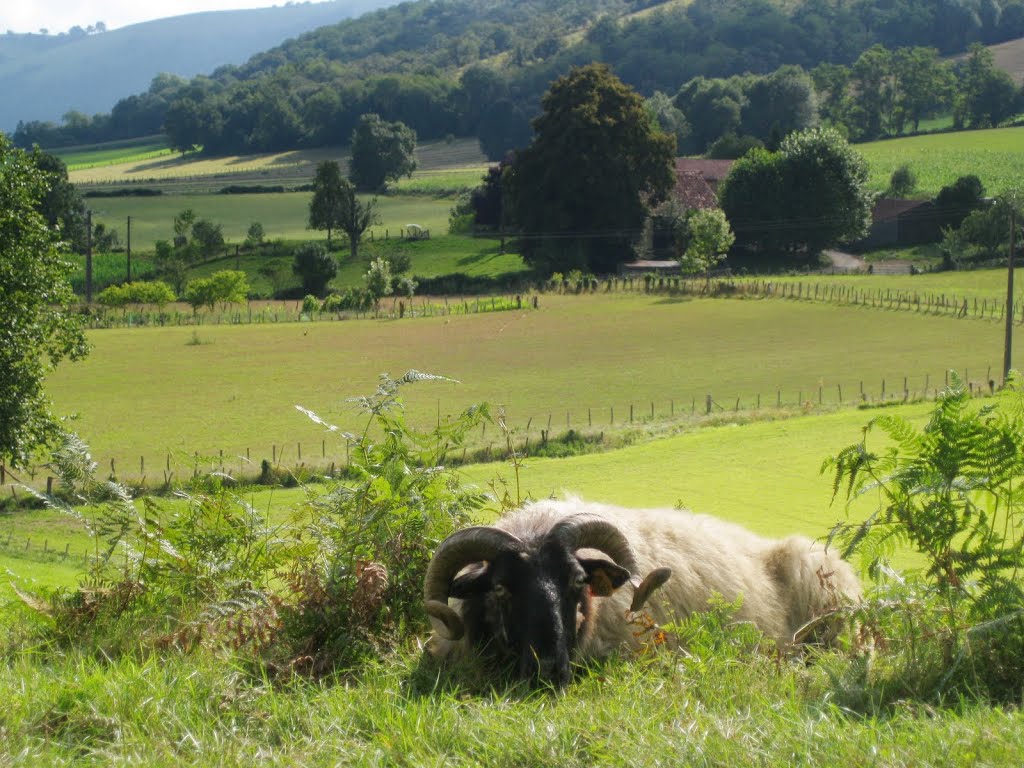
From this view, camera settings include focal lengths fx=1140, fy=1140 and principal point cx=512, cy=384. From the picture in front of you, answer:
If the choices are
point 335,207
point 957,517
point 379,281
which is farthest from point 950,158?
point 957,517

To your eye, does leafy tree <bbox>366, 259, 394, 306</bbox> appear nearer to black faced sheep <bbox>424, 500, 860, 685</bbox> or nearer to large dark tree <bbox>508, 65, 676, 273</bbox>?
large dark tree <bbox>508, 65, 676, 273</bbox>

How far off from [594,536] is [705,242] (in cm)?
7614

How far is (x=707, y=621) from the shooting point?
694cm

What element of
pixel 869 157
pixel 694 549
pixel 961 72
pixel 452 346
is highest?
pixel 961 72

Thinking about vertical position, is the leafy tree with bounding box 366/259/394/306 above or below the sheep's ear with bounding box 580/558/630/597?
below

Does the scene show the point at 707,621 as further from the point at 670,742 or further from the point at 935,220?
the point at 935,220

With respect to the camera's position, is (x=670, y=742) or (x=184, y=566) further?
(x=184, y=566)

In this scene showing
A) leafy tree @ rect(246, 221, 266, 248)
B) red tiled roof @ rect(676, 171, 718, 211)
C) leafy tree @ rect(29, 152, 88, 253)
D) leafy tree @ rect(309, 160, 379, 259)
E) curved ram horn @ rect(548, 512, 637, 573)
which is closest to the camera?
curved ram horn @ rect(548, 512, 637, 573)

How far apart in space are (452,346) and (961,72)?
13923 centimetres

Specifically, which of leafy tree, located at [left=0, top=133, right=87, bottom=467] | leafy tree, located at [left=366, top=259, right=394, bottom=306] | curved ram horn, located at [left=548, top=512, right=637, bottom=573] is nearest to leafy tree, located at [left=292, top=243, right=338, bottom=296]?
leafy tree, located at [left=366, top=259, right=394, bottom=306]

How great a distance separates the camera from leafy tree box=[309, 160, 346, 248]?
100875mm

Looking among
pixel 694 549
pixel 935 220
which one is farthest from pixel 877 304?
pixel 694 549

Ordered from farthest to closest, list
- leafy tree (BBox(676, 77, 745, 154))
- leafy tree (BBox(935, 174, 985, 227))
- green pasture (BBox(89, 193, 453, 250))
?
leafy tree (BBox(676, 77, 745, 154)), green pasture (BBox(89, 193, 453, 250)), leafy tree (BBox(935, 174, 985, 227))

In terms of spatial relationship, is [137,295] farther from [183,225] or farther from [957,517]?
[957,517]
